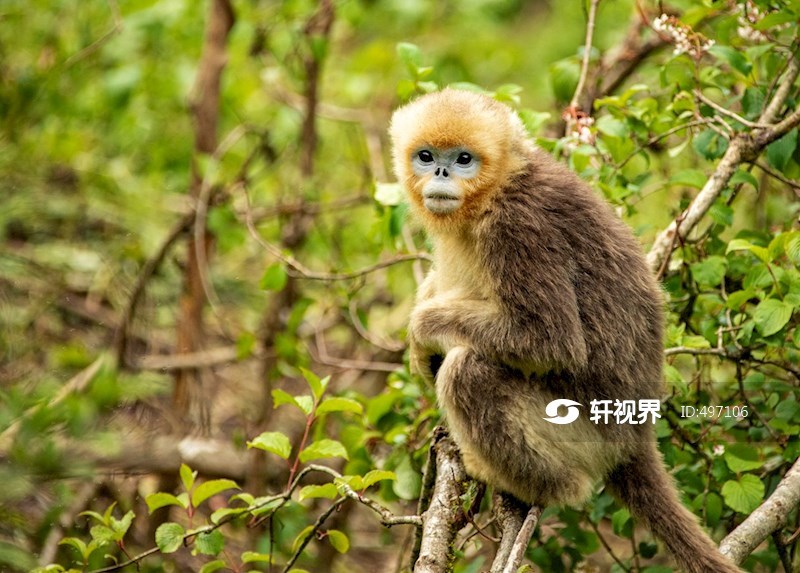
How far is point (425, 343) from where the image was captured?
4066mm

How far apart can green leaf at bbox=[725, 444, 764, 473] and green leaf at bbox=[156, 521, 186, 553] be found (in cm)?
211

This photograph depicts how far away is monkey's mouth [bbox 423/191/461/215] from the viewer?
4.12 meters

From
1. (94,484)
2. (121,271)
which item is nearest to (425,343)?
(94,484)

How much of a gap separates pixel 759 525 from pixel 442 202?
1762 millimetres

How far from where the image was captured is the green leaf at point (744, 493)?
3.70m

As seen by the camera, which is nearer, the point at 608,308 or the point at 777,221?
the point at 608,308

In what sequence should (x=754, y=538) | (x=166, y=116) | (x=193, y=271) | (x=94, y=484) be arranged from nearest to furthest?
(x=754, y=538), (x=94, y=484), (x=193, y=271), (x=166, y=116)

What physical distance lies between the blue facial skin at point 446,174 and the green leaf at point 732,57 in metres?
1.13

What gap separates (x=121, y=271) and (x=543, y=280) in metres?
4.10

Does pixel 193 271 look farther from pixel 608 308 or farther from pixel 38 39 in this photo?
pixel 608 308

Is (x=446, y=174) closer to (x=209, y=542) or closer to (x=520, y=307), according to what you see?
(x=520, y=307)

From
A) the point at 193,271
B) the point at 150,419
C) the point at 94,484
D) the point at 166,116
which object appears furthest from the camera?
the point at 166,116

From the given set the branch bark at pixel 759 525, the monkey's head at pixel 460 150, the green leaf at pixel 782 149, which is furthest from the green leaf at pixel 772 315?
the monkey's head at pixel 460 150

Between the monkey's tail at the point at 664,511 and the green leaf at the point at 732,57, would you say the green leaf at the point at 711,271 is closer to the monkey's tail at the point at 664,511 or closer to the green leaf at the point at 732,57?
the monkey's tail at the point at 664,511
